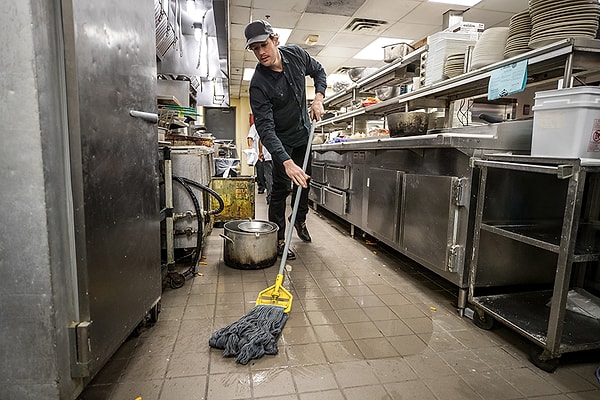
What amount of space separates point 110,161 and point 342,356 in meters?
1.12

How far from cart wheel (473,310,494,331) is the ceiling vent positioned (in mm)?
5167

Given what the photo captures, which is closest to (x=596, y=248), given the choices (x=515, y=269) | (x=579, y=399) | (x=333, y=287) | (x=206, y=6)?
(x=515, y=269)

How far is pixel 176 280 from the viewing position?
6.96ft

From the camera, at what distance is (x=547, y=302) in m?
1.73

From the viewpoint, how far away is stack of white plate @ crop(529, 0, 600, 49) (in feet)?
5.23

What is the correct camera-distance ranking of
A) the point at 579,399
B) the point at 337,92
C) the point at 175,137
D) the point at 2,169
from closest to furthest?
the point at 2,169
the point at 579,399
the point at 175,137
the point at 337,92

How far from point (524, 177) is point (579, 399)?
974 millimetres

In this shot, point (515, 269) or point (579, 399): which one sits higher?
point (515, 269)

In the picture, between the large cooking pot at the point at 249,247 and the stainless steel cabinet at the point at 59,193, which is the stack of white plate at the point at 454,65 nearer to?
the large cooking pot at the point at 249,247

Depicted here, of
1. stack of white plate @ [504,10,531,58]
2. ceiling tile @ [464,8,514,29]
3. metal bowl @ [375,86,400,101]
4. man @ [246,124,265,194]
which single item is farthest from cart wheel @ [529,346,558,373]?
man @ [246,124,265,194]

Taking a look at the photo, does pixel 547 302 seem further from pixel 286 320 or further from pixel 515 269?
pixel 286 320

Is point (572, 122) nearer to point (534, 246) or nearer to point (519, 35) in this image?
point (534, 246)

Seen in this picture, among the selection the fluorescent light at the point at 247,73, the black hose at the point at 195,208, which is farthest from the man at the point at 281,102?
the fluorescent light at the point at 247,73

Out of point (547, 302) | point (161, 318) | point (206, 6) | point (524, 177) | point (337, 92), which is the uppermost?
point (206, 6)
